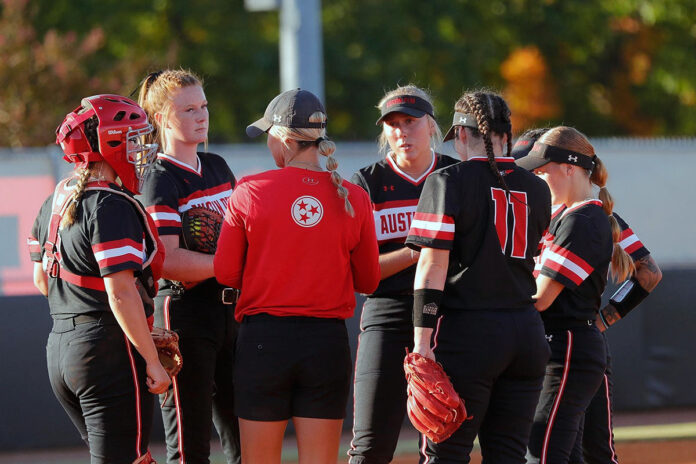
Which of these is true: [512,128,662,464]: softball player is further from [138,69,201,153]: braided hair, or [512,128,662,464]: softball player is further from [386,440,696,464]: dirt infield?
[386,440,696,464]: dirt infield

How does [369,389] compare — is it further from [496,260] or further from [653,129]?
[653,129]

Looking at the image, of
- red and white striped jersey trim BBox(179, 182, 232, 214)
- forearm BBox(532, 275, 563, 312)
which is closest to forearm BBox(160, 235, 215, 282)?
red and white striped jersey trim BBox(179, 182, 232, 214)

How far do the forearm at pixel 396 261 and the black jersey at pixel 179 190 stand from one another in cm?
81

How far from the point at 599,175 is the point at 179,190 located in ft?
6.80

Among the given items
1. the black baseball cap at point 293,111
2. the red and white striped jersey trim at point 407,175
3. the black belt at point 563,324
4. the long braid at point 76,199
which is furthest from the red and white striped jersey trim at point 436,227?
the long braid at point 76,199

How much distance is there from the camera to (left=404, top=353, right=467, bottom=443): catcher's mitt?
3912 millimetres

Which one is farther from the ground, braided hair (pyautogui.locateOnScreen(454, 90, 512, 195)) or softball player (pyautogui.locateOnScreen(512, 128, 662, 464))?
braided hair (pyautogui.locateOnScreen(454, 90, 512, 195))

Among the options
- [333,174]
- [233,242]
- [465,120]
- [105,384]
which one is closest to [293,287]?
[233,242]

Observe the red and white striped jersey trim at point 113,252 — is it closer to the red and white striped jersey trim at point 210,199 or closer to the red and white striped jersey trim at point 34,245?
the red and white striped jersey trim at point 34,245

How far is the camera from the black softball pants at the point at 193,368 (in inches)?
184

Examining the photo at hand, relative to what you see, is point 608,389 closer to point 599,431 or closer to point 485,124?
point 599,431

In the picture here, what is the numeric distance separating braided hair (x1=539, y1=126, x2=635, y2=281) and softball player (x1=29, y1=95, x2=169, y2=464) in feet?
6.59

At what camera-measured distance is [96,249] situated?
12.6ft

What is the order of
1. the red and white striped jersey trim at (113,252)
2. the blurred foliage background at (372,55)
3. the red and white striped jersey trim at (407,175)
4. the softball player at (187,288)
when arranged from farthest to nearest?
the blurred foliage background at (372,55), the red and white striped jersey trim at (407,175), the softball player at (187,288), the red and white striped jersey trim at (113,252)
